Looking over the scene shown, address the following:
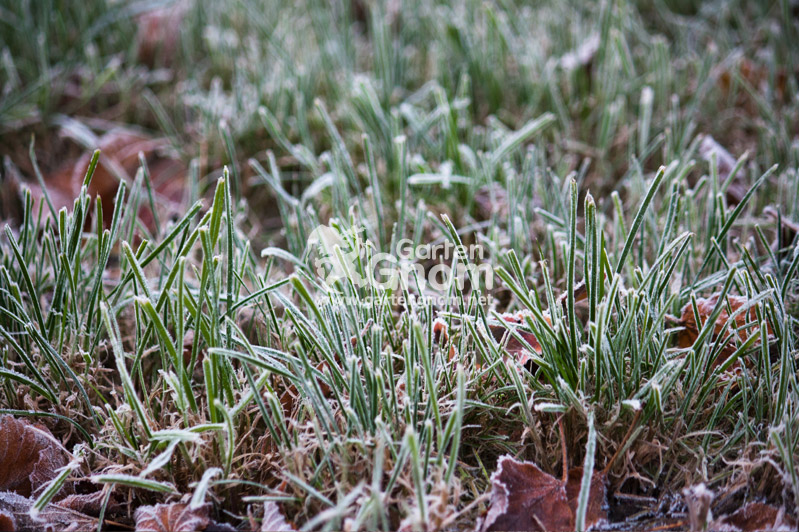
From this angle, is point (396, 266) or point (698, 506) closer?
point (698, 506)

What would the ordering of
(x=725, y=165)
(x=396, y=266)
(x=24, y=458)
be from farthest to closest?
(x=725, y=165)
(x=396, y=266)
(x=24, y=458)

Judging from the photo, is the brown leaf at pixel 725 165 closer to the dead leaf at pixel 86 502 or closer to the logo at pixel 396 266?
the logo at pixel 396 266

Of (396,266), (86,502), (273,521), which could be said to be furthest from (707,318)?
(86,502)

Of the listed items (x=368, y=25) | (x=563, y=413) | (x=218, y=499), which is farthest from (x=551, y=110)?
(x=218, y=499)

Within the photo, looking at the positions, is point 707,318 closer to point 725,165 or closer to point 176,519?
point 725,165

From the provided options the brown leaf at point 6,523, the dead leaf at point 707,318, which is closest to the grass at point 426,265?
the dead leaf at point 707,318

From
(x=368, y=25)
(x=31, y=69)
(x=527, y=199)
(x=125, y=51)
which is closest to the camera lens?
(x=527, y=199)

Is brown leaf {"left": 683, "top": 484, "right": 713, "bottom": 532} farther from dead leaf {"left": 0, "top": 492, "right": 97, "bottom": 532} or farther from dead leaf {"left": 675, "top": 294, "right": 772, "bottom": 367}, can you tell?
dead leaf {"left": 0, "top": 492, "right": 97, "bottom": 532}

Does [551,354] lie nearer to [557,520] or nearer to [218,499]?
[557,520]
